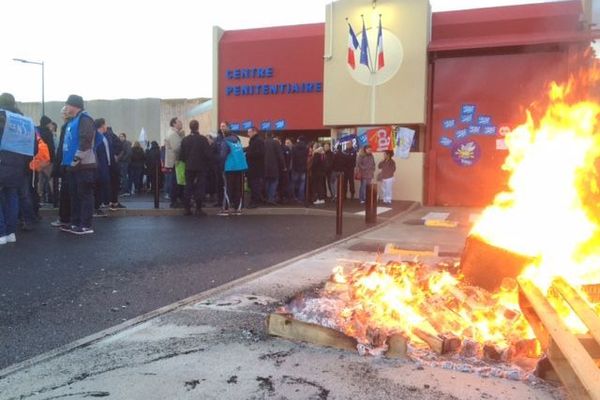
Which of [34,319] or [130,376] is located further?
[34,319]

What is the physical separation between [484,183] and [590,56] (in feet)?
12.6

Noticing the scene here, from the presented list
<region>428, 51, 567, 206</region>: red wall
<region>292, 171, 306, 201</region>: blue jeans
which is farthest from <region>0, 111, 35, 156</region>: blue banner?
<region>428, 51, 567, 206</region>: red wall

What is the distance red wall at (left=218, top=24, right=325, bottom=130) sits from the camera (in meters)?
17.1

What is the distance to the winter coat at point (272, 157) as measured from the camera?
1291cm

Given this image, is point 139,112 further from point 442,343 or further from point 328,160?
point 442,343

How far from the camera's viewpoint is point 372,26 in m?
15.0

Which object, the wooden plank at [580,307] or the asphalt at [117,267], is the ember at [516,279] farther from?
the asphalt at [117,267]

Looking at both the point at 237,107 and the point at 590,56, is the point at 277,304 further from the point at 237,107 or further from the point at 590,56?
the point at 237,107

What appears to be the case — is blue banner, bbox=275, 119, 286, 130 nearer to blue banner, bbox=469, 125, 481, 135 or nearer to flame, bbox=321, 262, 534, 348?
blue banner, bbox=469, 125, 481, 135

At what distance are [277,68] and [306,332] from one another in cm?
1488

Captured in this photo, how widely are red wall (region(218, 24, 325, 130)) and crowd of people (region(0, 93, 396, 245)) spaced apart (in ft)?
7.07

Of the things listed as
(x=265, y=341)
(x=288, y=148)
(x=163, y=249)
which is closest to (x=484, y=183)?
(x=288, y=148)

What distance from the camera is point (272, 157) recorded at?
13.0 m

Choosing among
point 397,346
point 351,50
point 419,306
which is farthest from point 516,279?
point 351,50
